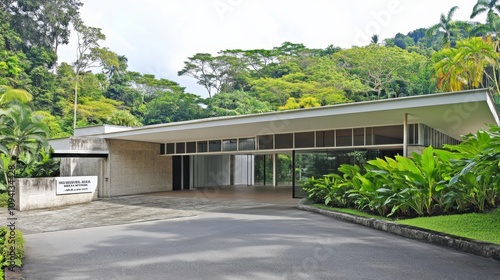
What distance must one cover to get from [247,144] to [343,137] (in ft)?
16.7

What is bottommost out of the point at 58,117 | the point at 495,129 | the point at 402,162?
the point at 402,162

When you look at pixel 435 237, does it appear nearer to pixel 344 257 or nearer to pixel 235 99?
pixel 344 257

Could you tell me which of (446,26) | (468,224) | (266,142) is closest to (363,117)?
(266,142)

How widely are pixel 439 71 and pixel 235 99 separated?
1960 centimetres

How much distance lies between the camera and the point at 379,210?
8938 millimetres

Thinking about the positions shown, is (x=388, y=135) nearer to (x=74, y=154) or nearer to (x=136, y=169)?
(x=136, y=169)

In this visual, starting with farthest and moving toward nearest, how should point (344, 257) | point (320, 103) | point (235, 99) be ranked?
1. point (235, 99)
2. point (320, 103)
3. point (344, 257)

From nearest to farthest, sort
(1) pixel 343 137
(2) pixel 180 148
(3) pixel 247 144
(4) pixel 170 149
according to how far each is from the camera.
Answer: (1) pixel 343 137 < (3) pixel 247 144 < (2) pixel 180 148 < (4) pixel 170 149

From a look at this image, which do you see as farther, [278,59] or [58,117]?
[278,59]

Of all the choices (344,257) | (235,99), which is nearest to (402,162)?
(344,257)

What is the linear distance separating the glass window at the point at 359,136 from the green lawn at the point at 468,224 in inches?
273

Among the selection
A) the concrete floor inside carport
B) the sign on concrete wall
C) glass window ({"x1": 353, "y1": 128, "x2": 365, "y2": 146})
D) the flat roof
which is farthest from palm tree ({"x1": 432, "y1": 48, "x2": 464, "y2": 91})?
the sign on concrete wall

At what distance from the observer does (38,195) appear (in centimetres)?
1611

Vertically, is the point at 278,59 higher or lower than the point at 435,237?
higher
